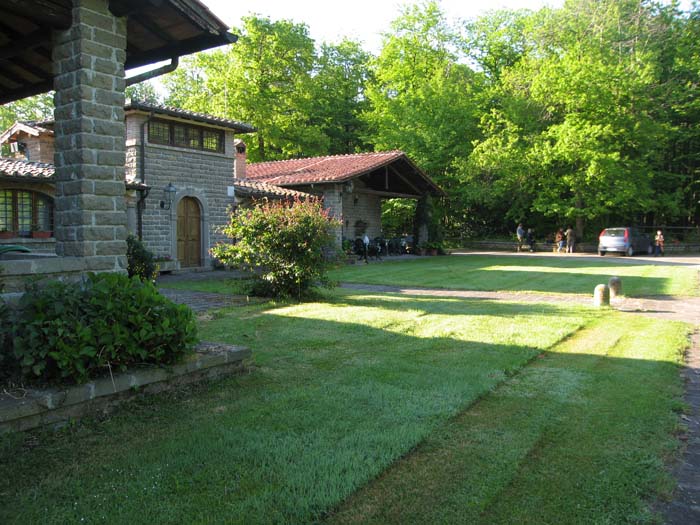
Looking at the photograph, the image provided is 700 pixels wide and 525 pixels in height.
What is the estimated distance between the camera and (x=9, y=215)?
13.8m

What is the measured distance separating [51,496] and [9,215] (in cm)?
1353

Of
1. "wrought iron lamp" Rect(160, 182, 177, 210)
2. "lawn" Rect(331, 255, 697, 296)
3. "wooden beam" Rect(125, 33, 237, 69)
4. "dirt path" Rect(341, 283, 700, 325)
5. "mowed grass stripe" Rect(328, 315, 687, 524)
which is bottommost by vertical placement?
"mowed grass stripe" Rect(328, 315, 687, 524)

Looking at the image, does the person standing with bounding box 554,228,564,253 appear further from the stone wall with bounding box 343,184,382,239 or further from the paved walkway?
the paved walkway

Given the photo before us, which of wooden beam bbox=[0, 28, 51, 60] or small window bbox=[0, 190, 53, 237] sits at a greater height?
wooden beam bbox=[0, 28, 51, 60]

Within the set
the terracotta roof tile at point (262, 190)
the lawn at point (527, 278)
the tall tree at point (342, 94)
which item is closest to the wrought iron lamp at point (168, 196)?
→ the terracotta roof tile at point (262, 190)

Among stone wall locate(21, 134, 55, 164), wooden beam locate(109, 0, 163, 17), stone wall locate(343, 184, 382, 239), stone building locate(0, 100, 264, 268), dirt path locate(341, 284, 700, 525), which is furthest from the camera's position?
stone wall locate(343, 184, 382, 239)

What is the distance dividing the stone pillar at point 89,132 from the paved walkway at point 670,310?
439cm

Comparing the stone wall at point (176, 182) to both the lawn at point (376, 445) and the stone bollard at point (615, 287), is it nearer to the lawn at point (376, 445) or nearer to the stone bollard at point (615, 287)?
Answer: the stone bollard at point (615, 287)

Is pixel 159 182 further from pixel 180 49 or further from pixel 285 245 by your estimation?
pixel 180 49

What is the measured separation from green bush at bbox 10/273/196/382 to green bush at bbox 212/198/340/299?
536 centimetres

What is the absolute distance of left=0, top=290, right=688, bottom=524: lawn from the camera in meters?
2.71

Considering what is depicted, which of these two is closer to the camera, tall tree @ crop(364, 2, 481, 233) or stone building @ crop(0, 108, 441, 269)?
stone building @ crop(0, 108, 441, 269)

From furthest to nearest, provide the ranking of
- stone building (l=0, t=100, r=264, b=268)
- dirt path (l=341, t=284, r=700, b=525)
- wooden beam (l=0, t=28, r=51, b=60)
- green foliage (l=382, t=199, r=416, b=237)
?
green foliage (l=382, t=199, r=416, b=237) → stone building (l=0, t=100, r=264, b=268) → wooden beam (l=0, t=28, r=51, b=60) → dirt path (l=341, t=284, r=700, b=525)

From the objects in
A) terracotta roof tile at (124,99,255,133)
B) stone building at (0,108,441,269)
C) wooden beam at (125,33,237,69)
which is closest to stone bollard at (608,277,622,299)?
stone building at (0,108,441,269)
